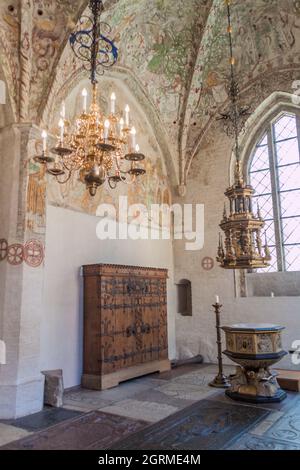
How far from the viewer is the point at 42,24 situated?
560 centimetres

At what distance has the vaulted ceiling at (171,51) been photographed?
18.1ft

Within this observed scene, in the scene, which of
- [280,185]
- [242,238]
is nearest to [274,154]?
[280,185]

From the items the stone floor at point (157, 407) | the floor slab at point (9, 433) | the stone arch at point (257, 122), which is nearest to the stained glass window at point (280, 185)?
the stone arch at point (257, 122)

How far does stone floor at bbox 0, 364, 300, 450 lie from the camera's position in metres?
3.91

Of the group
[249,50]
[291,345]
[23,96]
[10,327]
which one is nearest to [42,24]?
[23,96]

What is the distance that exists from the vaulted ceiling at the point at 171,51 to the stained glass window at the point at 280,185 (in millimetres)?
1277

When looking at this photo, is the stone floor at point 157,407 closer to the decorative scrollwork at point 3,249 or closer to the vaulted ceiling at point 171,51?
the decorative scrollwork at point 3,249

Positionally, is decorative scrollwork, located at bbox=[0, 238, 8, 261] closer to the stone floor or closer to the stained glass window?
the stone floor

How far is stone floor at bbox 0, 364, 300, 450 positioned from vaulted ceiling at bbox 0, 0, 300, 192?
4.18 metres

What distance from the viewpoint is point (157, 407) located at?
5.05m

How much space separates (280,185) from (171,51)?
3.84 metres
